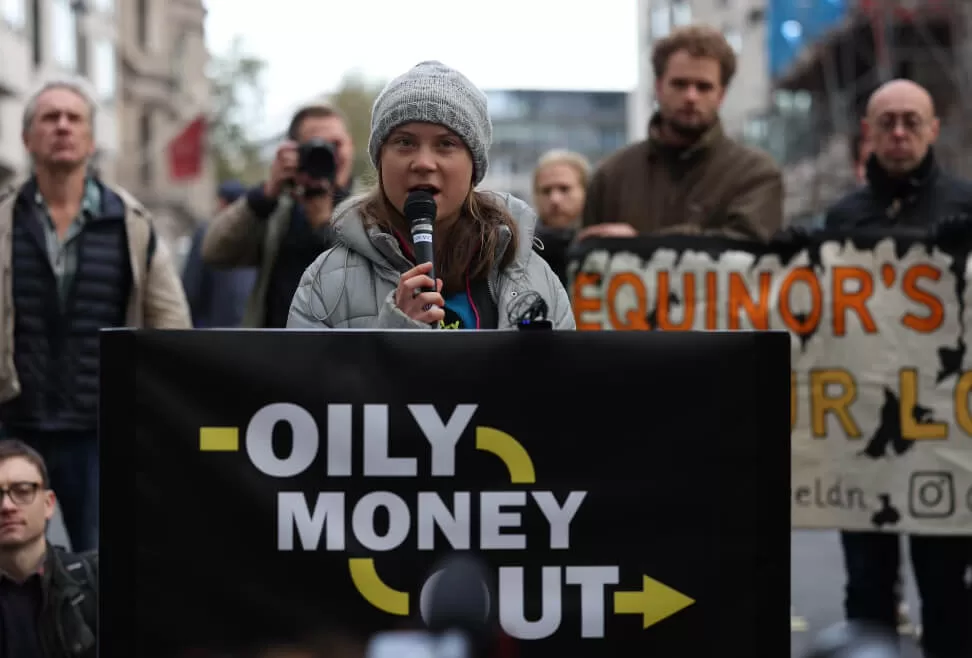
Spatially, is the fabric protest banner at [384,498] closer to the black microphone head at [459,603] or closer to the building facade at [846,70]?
the black microphone head at [459,603]

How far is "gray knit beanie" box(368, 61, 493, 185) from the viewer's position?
3420mm

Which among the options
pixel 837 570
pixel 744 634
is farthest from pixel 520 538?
pixel 837 570

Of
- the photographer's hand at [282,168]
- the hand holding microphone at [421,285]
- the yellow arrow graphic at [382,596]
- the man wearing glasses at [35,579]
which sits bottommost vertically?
the man wearing glasses at [35,579]

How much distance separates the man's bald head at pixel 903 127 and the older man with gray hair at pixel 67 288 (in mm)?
2704

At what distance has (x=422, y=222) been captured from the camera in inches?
129

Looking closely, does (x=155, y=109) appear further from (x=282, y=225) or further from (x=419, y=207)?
(x=419, y=207)

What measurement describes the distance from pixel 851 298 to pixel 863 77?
31.1m

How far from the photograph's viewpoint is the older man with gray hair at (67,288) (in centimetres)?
566

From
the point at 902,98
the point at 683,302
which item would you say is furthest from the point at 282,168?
the point at 902,98

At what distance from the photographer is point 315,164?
227 inches

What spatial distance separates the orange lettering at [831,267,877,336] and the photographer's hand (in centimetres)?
204

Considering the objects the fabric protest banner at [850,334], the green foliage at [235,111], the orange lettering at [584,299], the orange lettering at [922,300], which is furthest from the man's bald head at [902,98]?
the green foliage at [235,111]

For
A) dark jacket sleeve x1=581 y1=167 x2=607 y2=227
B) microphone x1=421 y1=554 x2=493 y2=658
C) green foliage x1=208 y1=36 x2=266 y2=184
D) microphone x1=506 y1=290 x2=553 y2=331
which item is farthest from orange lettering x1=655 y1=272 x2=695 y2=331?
green foliage x1=208 y1=36 x2=266 y2=184

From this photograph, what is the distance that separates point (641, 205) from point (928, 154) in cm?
109
